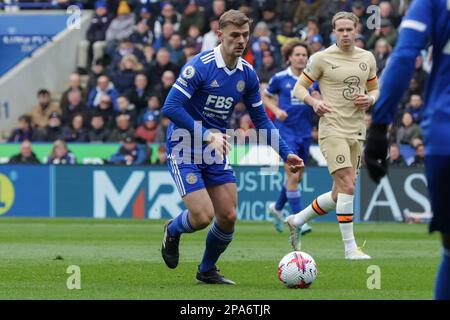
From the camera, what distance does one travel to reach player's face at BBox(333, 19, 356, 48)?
41.8 ft

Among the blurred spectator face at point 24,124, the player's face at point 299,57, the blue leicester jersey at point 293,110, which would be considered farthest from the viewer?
the blurred spectator face at point 24,124

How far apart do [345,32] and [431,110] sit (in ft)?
22.3

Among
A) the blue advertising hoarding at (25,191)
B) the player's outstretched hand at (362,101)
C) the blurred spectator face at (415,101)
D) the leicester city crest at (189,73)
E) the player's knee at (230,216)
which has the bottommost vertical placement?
the blue advertising hoarding at (25,191)

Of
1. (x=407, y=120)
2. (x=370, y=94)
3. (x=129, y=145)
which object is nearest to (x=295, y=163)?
(x=370, y=94)

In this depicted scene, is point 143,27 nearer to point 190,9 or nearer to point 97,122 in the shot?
point 190,9

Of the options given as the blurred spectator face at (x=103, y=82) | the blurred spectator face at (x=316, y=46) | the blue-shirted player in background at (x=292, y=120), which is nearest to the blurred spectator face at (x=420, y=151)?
the blurred spectator face at (x=316, y=46)

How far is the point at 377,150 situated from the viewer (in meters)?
6.09

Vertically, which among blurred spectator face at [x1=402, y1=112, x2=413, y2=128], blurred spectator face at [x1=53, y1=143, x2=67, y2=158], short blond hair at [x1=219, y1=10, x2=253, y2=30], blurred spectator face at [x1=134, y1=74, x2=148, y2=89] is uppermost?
short blond hair at [x1=219, y1=10, x2=253, y2=30]

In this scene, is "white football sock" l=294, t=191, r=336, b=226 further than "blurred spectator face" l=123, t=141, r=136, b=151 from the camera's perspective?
No

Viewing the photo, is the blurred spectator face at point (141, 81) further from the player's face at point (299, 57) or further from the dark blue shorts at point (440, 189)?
the dark blue shorts at point (440, 189)

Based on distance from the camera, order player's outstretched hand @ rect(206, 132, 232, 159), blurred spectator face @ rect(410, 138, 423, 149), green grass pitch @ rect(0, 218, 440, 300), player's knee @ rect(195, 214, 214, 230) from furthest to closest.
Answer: blurred spectator face @ rect(410, 138, 423, 149)
player's knee @ rect(195, 214, 214, 230)
player's outstretched hand @ rect(206, 132, 232, 159)
green grass pitch @ rect(0, 218, 440, 300)

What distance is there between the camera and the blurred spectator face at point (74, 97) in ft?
87.1

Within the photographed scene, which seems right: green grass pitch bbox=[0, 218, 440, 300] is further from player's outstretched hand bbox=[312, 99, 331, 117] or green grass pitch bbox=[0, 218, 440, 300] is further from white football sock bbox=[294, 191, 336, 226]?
player's outstretched hand bbox=[312, 99, 331, 117]

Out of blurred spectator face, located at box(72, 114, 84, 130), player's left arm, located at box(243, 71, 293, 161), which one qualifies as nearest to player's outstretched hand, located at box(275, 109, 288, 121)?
player's left arm, located at box(243, 71, 293, 161)
